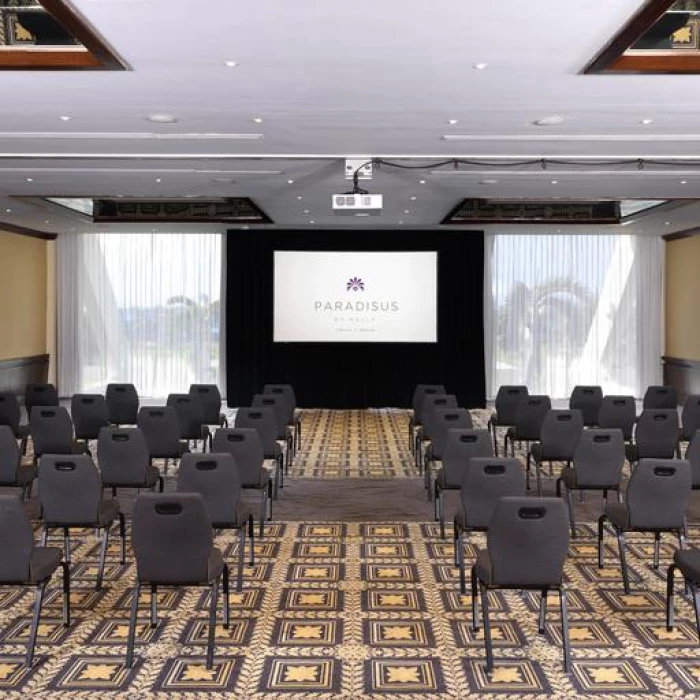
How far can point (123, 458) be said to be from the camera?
7.27 metres

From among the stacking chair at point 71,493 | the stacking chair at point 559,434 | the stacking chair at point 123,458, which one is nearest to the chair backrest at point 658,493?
the stacking chair at point 559,434

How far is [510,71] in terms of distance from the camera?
5.76m

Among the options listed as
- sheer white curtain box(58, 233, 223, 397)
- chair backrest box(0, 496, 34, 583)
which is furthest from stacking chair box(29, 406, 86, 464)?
sheer white curtain box(58, 233, 223, 397)

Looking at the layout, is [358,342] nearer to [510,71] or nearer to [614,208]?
[614,208]

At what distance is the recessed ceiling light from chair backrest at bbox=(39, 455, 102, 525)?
2949mm

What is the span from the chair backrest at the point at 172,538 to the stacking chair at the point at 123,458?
271cm

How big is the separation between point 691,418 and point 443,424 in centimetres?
311

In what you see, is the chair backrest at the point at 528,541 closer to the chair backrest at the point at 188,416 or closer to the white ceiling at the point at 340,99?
the white ceiling at the point at 340,99

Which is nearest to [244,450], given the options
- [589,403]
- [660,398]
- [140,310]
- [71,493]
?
[71,493]

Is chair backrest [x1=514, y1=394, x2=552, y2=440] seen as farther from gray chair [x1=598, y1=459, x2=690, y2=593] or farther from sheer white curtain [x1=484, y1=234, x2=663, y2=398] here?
sheer white curtain [x1=484, y1=234, x2=663, y2=398]

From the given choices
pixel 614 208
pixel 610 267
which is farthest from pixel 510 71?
pixel 610 267

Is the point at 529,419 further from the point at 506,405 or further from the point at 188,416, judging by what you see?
the point at 188,416

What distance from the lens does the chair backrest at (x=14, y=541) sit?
4.46 metres

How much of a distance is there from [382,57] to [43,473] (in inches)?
140
